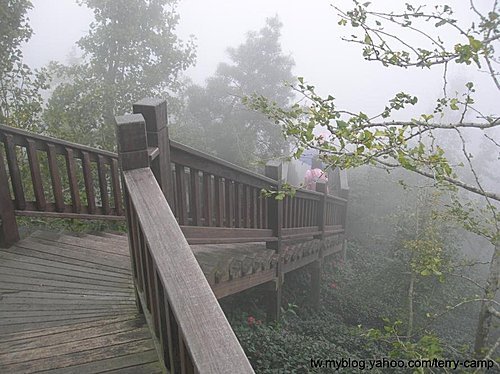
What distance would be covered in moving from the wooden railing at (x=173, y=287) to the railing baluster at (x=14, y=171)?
170 centimetres

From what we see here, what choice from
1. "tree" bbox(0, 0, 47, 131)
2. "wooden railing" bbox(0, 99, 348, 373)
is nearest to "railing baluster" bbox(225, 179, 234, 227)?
"wooden railing" bbox(0, 99, 348, 373)

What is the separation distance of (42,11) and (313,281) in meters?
125

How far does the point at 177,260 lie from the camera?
46.8 inches

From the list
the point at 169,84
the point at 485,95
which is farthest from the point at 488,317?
the point at 485,95

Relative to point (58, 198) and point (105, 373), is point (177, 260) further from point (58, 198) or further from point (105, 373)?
point (58, 198)

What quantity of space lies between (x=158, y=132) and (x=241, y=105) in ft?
44.7

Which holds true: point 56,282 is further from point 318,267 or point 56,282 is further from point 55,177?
point 318,267

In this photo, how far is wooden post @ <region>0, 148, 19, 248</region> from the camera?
2.96m

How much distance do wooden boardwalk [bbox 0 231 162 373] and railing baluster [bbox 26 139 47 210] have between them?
0.38 meters

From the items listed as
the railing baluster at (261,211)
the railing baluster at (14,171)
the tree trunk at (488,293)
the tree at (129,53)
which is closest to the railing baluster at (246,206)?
the railing baluster at (261,211)

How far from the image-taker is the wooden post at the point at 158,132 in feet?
6.02

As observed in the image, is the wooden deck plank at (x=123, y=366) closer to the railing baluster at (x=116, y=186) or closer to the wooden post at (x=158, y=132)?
the wooden post at (x=158, y=132)

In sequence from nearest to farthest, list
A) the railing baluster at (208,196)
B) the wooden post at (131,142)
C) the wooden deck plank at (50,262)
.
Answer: the wooden post at (131,142), the railing baluster at (208,196), the wooden deck plank at (50,262)

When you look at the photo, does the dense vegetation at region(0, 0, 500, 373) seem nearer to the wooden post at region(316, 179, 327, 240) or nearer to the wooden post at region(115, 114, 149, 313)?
the wooden post at region(316, 179, 327, 240)
